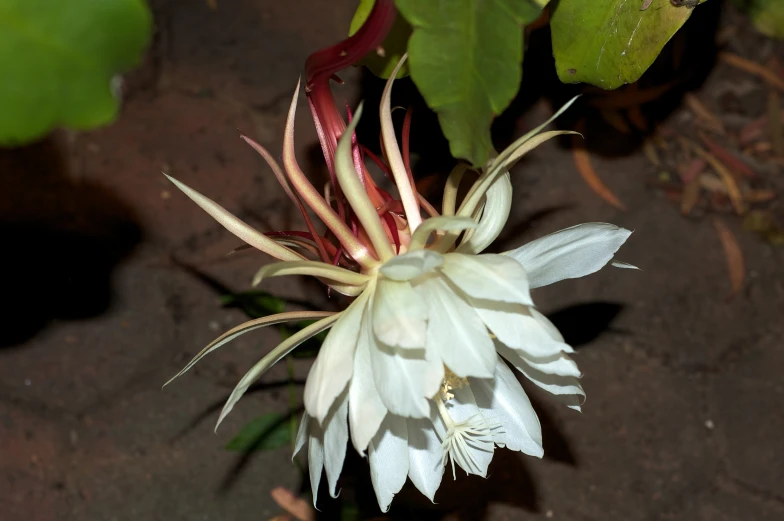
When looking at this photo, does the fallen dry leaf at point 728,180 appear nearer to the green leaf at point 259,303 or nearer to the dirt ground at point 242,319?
the dirt ground at point 242,319

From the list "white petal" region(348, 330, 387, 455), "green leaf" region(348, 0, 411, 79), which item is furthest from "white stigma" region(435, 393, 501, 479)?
"green leaf" region(348, 0, 411, 79)

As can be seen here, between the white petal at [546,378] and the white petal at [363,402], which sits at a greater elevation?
the white petal at [363,402]

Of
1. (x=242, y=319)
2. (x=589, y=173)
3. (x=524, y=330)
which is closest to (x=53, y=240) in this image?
(x=242, y=319)

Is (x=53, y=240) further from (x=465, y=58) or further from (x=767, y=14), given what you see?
(x=767, y=14)

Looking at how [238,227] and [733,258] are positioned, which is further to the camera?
[733,258]

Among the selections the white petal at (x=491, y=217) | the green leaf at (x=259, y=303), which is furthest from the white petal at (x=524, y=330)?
the green leaf at (x=259, y=303)

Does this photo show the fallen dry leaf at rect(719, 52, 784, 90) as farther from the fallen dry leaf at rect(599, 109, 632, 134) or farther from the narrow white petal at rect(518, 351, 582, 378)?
the narrow white petal at rect(518, 351, 582, 378)

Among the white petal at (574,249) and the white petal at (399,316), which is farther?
the white petal at (574,249)
